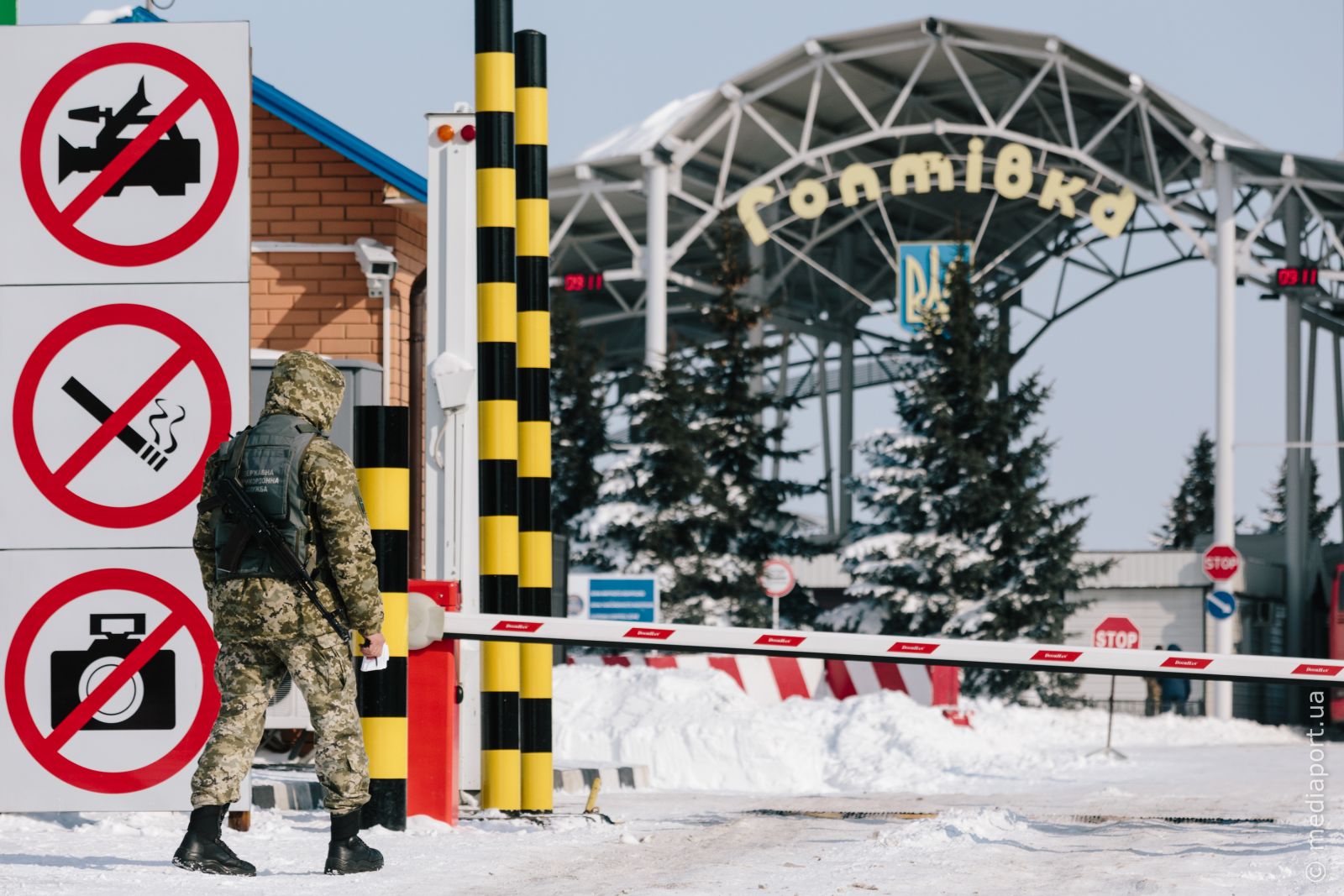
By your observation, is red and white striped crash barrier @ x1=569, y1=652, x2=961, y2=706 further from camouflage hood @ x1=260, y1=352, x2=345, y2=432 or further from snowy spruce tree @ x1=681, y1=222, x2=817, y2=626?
camouflage hood @ x1=260, y1=352, x2=345, y2=432

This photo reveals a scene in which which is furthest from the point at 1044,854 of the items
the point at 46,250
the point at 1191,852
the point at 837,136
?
the point at 837,136

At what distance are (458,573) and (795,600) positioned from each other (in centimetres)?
3092

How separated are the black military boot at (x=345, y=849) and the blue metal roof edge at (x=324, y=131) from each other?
35.6 ft

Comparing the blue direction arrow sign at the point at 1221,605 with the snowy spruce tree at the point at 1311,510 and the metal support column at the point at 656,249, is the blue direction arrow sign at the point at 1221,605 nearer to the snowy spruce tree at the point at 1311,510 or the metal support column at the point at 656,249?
the metal support column at the point at 656,249

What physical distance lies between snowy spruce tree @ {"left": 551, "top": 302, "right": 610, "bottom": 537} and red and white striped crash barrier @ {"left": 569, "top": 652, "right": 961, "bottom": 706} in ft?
80.0

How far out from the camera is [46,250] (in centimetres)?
814

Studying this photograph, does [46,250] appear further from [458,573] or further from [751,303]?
[751,303]

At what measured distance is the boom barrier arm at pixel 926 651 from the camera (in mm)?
8039

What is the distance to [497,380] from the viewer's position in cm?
975

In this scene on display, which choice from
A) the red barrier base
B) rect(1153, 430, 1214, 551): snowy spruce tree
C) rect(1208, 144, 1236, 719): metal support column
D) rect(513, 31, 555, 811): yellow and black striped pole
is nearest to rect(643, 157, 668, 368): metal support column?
rect(1208, 144, 1236, 719): metal support column

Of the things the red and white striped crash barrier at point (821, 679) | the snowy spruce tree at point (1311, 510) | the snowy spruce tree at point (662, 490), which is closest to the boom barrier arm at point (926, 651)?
the red and white striped crash barrier at point (821, 679)

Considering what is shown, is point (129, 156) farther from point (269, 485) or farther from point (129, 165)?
point (269, 485)

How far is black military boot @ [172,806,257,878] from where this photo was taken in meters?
6.91

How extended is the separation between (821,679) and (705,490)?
47.7ft
